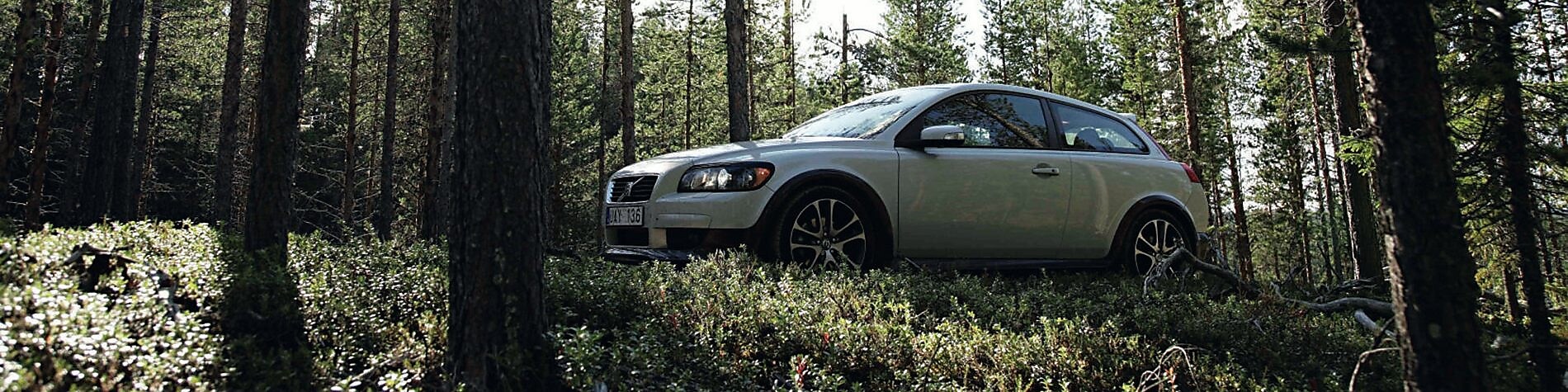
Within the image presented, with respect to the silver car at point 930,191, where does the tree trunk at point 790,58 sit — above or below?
above

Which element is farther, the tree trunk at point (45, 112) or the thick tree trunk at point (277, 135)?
the tree trunk at point (45, 112)

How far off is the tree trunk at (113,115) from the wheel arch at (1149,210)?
49.5 ft

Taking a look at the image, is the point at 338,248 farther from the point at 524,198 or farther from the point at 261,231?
the point at 524,198

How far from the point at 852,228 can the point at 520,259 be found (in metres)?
3.21

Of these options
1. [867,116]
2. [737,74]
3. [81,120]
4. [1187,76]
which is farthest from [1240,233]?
[81,120]

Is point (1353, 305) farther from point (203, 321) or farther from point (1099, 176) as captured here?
point (203, 321)

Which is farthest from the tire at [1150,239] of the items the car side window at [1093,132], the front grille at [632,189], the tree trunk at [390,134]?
the tree trunk at [390,134]

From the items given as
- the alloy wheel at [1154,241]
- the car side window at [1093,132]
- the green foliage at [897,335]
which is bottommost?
the green foliage at [897,335]

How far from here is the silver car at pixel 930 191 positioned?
229 inches

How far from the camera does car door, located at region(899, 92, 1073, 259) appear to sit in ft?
20.8

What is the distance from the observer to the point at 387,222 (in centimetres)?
1852

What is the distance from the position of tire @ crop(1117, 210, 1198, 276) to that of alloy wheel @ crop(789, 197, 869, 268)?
8.57ft

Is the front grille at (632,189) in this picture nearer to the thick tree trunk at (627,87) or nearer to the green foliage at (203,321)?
the green foliage at (203,321)

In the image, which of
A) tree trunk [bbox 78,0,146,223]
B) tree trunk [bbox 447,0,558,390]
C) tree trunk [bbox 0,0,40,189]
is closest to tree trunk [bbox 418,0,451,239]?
tree trunk [bbox 78,0,146,223]
